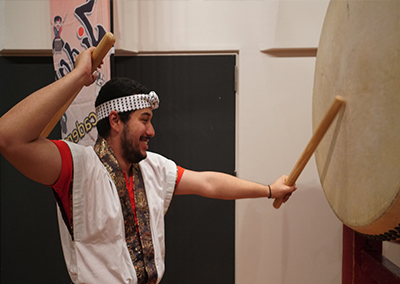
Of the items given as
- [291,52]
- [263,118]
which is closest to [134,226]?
[263,118]

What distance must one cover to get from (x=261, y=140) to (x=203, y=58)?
67 centimetres

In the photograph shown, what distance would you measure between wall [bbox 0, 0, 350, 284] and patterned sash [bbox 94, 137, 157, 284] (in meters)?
1.02

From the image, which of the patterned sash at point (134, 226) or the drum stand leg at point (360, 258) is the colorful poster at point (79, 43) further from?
the drum stand leg at point (360, 258)

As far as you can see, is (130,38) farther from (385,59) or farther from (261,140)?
(385,59)

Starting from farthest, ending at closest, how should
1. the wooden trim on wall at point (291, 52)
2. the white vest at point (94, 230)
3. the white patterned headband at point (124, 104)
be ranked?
the wooden trim on wall at point (291, 52) < the white patterned headband at point (124, 104) < the white vest at point (94, 230)

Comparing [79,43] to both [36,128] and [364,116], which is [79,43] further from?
Result: [364,116]

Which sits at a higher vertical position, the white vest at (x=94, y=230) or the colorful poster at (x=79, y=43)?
the colorful poster at (x=79, y=43)

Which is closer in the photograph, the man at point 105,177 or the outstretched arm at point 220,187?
the man at point 105,177

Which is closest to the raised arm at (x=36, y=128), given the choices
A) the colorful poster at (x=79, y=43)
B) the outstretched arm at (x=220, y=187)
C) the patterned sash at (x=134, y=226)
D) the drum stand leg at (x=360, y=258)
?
the patterned sash at (x=134, y=226)

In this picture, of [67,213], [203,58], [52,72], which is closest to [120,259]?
[67,213]

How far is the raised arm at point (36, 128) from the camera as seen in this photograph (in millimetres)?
1168

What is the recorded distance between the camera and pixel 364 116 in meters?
1.23

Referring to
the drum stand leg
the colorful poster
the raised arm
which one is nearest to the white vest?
the raised arm

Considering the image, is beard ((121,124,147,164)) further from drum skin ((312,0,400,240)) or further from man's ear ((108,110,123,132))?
drum skin ((312,0,400,240))
